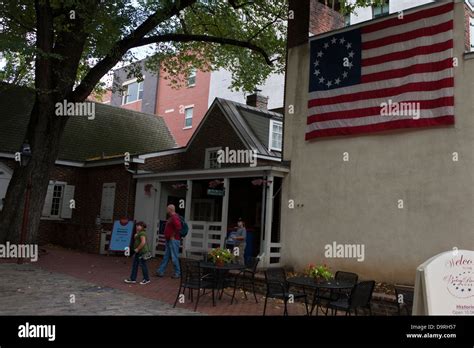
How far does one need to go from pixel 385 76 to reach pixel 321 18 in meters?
4.17

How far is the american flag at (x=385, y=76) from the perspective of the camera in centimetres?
1113

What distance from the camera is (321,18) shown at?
49.6 ft

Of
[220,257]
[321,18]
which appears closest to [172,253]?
[220,257]

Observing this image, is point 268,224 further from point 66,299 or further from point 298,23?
point 298,23

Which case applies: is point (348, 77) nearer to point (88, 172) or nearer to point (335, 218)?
point (335, 218)

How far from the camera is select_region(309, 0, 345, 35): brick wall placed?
48.6 ft

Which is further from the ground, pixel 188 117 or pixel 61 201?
pixel 188 117

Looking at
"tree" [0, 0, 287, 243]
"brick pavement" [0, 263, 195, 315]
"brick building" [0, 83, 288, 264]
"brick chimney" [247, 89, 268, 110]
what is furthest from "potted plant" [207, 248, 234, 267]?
"brick chimney" [247, 89, 268, 110]

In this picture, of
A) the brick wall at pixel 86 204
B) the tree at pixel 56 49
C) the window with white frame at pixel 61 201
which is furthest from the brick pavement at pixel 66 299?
the window with white frame at pixel 61 201

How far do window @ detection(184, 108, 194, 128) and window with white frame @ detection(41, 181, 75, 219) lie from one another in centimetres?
1298

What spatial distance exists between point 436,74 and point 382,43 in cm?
180

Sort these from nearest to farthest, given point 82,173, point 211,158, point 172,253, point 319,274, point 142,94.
Result: 1. point 319,274
2. point 172,253
3. point 211,158
4. point 82,173
5. point 142,94

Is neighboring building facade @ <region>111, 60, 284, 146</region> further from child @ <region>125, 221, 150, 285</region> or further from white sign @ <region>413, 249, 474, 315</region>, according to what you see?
white sign @ <region>413, 249, 474, 315</region>
